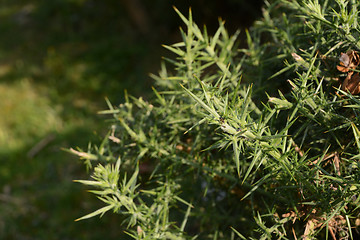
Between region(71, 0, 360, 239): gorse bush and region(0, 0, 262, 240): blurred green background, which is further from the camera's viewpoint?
region(0, 0, 262, 240): blurred green background

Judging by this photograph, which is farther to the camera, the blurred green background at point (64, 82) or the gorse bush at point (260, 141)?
the blurred green background at point (64, 82)

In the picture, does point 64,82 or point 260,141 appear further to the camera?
point 64,82

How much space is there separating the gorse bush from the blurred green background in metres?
0.95

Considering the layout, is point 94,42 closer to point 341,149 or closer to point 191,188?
point 191,188

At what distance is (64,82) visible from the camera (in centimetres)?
405

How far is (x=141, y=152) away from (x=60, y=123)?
8.57 ft

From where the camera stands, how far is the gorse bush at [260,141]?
734 mm

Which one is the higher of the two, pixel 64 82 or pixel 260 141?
pixel 260 141

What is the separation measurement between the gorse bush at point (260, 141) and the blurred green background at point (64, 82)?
0.95 meters

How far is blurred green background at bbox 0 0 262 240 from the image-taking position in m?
2.46

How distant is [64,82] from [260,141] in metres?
3.63

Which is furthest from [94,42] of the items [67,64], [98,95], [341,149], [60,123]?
[341,149]

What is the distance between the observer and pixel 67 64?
14.1ft

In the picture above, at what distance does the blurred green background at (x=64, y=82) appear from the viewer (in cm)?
246
